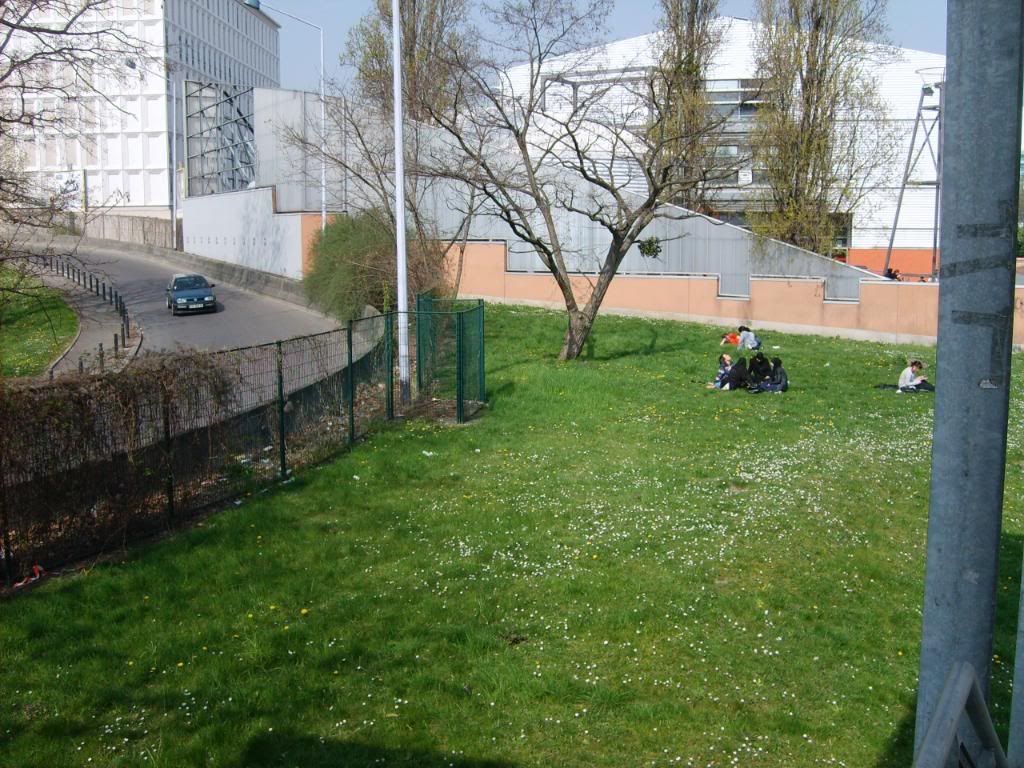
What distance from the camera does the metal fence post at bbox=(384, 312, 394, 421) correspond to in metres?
16.2

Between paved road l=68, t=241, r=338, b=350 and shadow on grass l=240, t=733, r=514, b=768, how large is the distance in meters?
21.0

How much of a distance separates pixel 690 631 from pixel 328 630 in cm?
270

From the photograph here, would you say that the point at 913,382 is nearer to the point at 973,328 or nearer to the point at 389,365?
the point at 389,365

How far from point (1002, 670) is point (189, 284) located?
1476 inches

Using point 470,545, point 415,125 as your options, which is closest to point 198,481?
point 470,545

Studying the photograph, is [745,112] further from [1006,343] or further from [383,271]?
[1006,343]

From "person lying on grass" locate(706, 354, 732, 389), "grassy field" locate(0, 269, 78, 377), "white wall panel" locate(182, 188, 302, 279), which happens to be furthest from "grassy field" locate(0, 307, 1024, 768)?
"white wall panel" locate(182, 188, 302, 279)

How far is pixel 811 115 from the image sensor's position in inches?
1539

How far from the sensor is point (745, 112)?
48.5 metres

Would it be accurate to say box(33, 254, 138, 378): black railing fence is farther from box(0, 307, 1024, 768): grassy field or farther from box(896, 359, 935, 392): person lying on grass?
box(896, 359, 935, 392): person lying on grass

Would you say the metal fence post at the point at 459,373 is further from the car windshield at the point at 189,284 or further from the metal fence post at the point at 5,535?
the car windshield at the point at 189,284

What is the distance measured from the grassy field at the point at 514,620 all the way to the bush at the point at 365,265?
14.3 meters

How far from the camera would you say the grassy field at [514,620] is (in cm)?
595

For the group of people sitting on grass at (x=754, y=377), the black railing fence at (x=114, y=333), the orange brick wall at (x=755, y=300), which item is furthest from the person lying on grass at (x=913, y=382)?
the black railing fence at (x=114, y=333)
